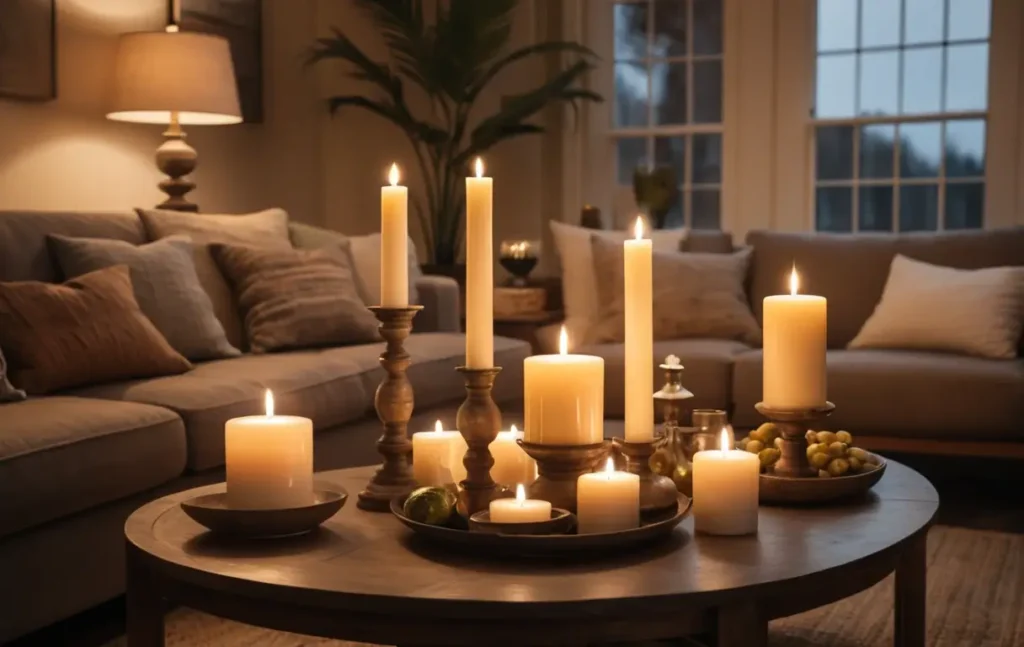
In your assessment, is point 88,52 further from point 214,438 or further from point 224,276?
point 214,438

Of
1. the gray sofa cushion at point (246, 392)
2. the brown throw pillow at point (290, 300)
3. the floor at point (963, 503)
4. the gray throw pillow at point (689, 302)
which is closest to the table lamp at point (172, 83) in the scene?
the brown throw pillow at point (290, 300)

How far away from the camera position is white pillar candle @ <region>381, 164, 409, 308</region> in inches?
64.7

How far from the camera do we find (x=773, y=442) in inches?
73.4

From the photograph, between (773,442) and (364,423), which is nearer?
(773,442)

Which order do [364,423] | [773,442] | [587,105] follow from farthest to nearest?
[587,105], [364,423], [773,442]

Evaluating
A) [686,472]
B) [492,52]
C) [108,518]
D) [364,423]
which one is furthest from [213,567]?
[492,52]

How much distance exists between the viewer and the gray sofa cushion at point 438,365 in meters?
3.35

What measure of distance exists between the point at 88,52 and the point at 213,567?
326 cm

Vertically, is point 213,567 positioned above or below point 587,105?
below

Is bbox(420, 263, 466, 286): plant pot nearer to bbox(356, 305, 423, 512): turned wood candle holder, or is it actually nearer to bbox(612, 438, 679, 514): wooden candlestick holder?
bbox(356, 305, 423, 512): turned wood candle holder

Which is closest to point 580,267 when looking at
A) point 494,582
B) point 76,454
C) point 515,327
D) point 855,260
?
point 515,327

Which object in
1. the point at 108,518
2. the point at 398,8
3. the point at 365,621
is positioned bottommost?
the point at 108,518

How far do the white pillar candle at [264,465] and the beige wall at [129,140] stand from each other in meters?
2.66

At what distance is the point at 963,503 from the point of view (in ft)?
12.1
